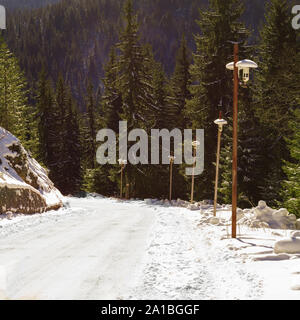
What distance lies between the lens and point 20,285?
561 centimetres

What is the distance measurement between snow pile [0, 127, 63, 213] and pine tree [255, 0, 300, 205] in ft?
54.7

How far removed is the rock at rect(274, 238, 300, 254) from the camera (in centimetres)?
764

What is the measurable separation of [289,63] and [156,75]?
25315mm

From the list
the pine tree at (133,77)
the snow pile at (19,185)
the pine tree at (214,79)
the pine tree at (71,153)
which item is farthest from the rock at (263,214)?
the pine tree at (71,153)

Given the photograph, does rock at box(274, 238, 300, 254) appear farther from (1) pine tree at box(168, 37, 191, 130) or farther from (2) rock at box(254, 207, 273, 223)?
(1) pine tree at box(168, 37, 191, 130)

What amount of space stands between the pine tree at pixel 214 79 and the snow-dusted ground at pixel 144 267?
83.2 feet

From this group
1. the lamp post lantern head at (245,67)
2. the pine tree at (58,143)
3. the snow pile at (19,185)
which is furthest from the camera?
the pine tree at (58,143)

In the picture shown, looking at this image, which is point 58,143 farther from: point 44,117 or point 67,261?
point 67,261

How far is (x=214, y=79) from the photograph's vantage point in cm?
3697

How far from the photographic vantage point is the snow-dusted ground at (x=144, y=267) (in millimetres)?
5375

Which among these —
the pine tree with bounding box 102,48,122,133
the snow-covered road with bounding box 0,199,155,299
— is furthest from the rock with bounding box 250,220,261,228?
the pine tree with bounding box 102,48,122,133

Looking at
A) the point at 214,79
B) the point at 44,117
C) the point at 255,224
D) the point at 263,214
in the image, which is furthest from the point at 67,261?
the point at 44,117

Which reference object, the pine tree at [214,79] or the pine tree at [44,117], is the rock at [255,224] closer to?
the pine tree at [214,79]
